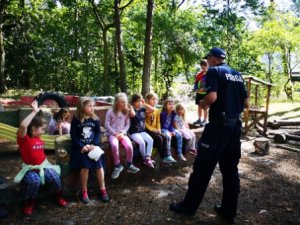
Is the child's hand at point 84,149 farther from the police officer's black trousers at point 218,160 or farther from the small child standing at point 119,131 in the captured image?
the police officer's black trousers at point 218,160

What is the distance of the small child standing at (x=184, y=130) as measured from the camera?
6.59 m

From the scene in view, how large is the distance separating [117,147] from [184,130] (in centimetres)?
157

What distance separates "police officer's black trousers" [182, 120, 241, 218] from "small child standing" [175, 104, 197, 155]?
1982 millimetres

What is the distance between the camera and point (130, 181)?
232 inches

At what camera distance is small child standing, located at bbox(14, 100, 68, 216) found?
14.9 feet

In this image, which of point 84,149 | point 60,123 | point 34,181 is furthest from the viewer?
point 60,123

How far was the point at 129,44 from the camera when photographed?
21906 millimetres

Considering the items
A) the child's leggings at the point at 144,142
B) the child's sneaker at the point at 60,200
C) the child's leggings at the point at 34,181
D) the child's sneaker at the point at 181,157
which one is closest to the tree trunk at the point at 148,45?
the child's sneaker at the point at 181,157

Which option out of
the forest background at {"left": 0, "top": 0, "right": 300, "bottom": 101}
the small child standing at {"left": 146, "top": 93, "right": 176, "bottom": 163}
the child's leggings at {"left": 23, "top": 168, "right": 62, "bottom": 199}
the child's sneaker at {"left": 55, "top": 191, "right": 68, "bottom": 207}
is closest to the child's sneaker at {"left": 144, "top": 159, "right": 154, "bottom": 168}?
the small child standing at {"left": 146, "top": 93, "right": 176, "bottom": 163}

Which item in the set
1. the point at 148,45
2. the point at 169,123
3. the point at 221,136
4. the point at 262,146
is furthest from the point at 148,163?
the point at 148,45

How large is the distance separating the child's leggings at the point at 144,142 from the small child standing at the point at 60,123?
203cm

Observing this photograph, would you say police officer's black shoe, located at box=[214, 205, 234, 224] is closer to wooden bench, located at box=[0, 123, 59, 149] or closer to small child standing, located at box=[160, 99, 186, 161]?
small child standing, located at box=[160, 99, 186, 161]

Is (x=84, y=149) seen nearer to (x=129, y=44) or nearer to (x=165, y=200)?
(x=165, y=200)

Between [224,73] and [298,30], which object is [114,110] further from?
[298,30]
